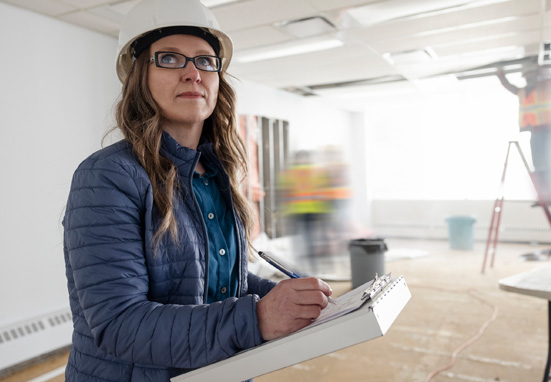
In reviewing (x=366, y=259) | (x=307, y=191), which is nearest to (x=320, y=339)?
(x=366, y=259)

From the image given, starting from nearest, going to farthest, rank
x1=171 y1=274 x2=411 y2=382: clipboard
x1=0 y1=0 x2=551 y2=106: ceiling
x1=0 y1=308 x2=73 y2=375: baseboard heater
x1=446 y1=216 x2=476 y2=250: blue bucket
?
1. x1=171 y1=274 x2=411 y2=382: clipboard
2. x1=0 y1=308 x2=73 y2=375: baseboard heater
3. x1=0 y1=0 x2=551 y2=106: ceiling
4. x1=446 y1=216 x2=476 y2=250: blue bucket

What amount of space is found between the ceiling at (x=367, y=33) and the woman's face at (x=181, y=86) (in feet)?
8.33

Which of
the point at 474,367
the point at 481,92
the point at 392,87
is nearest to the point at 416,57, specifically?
the point at 392,87

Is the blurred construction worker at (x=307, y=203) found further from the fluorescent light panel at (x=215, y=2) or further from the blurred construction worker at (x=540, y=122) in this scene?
the blurred construction worker at (x=540, y=122)

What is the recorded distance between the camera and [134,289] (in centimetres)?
90

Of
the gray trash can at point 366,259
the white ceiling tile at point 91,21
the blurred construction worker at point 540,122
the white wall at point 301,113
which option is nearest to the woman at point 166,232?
the white ceiling tile at point 91,21

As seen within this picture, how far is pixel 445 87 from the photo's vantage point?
7.45m

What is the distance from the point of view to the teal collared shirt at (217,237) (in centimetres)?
112

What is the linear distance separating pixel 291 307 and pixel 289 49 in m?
4.45

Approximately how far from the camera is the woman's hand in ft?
2.77

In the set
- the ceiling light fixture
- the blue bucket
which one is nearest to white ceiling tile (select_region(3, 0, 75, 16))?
the ceiling light fixture

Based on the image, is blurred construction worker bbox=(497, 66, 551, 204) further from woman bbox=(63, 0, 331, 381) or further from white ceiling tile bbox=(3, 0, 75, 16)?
woman bbox=(63, 0, 331, 381)

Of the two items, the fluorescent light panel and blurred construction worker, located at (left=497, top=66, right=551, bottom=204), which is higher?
the fluorescent light panel

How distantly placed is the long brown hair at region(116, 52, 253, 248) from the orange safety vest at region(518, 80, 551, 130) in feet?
20.7
